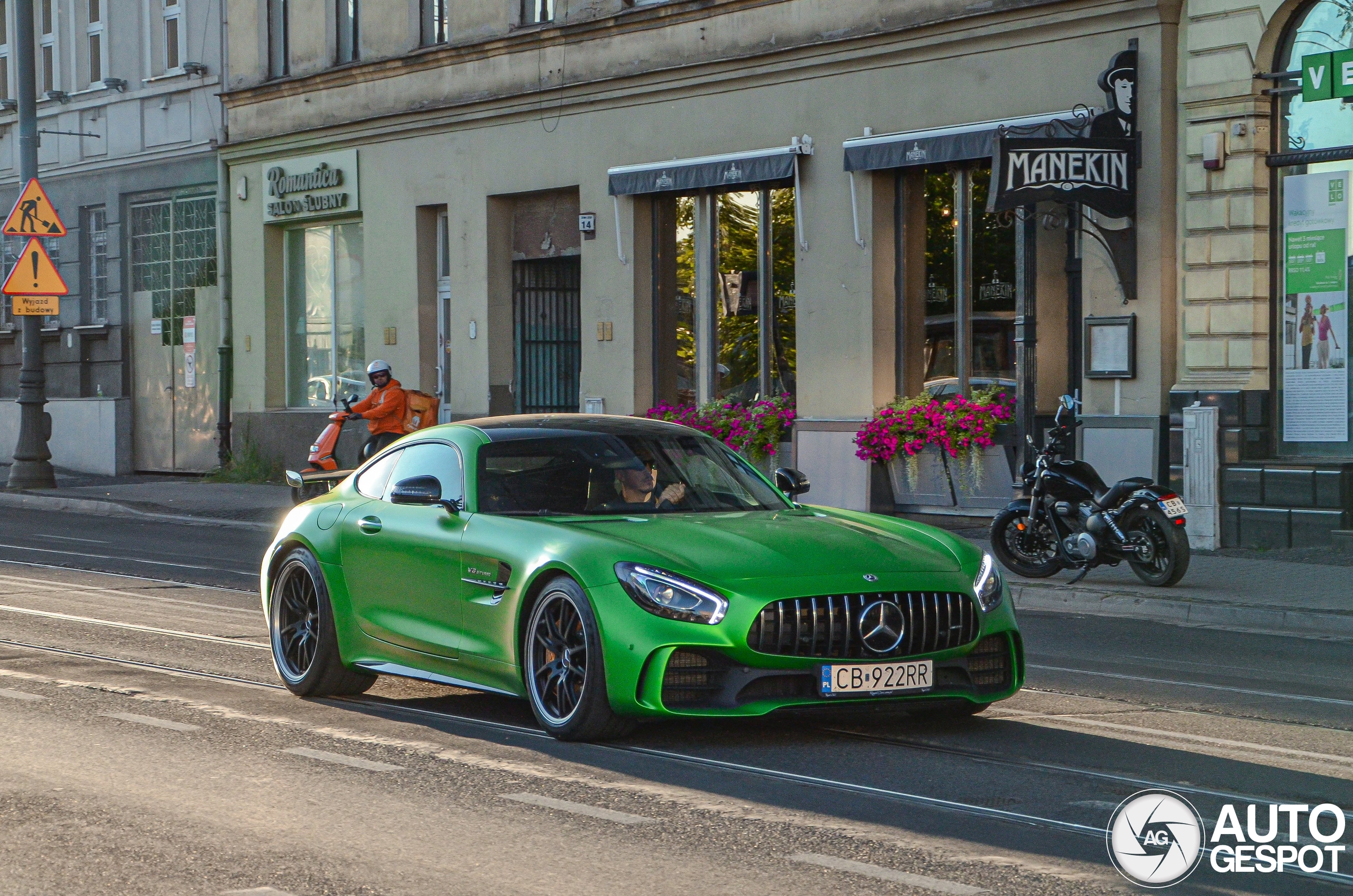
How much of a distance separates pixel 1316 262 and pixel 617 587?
428 inches

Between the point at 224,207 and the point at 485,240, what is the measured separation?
6247 millimetres

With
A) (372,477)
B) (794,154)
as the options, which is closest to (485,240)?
(794,154)

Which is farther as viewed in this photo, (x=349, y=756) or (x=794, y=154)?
(x=794, y=154)

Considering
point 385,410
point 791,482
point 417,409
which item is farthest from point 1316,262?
point 385,410

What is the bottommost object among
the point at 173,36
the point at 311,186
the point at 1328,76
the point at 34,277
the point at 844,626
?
the point at 844,626

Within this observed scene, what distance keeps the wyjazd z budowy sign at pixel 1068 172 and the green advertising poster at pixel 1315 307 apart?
1.40 metres

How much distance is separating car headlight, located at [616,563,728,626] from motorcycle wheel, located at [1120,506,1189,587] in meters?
6.85

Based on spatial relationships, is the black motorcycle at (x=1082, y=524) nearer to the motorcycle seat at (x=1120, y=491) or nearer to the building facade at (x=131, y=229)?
the motorcycle seat at (x=1120, y=491)

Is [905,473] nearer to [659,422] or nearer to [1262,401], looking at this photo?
[1262,401]

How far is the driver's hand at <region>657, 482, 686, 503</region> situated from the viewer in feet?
26.7

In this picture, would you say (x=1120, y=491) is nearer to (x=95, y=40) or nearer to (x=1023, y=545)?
(x=1023, y=545)

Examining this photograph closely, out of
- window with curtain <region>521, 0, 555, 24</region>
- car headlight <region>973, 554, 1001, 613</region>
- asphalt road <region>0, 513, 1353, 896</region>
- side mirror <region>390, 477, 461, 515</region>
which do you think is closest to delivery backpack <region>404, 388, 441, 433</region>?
window with curtain <region>521, 0, 555, 24</region>

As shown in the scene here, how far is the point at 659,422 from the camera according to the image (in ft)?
28.8

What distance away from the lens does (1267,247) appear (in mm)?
16047
